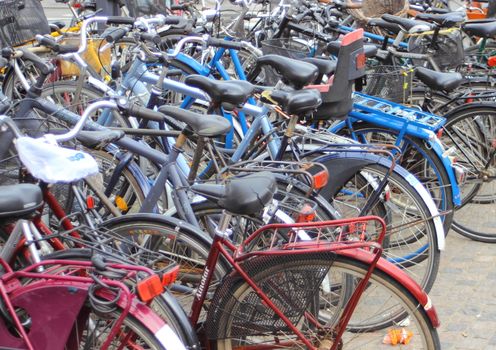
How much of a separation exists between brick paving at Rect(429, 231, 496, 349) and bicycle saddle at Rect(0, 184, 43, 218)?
8.24ft

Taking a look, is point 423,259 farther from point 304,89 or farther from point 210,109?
point 210,109

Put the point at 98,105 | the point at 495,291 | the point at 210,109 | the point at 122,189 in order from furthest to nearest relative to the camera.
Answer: the point at 495,291 → the point at 122,189 → the point at 210,109 → the point at 98,105

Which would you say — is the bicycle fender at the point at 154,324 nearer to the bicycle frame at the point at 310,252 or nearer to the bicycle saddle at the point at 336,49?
the bicycle frame at the point at 310,252

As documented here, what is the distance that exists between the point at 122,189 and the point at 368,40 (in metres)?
3.95

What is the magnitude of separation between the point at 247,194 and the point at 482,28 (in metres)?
3.83

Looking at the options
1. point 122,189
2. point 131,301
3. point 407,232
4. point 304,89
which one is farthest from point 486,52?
point 131,301

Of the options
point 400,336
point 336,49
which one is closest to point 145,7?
point 336,49

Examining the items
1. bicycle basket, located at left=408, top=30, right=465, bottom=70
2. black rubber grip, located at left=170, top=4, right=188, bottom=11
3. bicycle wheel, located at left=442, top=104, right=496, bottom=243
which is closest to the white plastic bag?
bicycle wheel, located at left=442, top=104, right=496, bottom=243

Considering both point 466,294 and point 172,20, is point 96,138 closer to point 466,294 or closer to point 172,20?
point 172,20

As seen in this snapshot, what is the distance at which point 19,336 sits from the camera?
243 centimetres

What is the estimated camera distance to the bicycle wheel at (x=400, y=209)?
381 cm

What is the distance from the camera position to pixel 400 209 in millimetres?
4023

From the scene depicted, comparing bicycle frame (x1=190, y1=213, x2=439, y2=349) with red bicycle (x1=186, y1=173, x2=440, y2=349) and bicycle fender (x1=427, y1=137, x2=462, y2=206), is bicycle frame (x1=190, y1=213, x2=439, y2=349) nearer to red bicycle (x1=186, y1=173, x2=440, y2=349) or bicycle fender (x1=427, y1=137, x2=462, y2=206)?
red bicycle (x1=186, y1=173, x2=440, y2=349)

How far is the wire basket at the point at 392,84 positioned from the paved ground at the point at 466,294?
1.26 m
